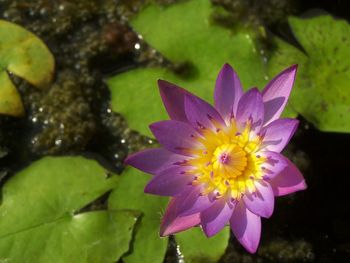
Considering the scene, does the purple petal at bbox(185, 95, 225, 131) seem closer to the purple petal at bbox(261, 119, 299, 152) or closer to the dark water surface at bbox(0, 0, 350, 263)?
the purple petal at bbox(261, 119, 299, 152)

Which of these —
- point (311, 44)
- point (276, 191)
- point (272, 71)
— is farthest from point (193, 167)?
point (311, 44)

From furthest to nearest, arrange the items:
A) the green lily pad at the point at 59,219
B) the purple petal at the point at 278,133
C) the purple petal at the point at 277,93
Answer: the green lily pad at the point at 59,219 → the purple petal at the point at 277,93 → the purple petal at the point at 278,133

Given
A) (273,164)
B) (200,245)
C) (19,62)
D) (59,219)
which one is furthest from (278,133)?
(19,62)

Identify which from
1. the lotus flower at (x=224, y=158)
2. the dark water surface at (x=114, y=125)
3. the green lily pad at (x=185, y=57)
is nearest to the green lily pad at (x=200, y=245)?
the dark water surface at (x=114, y=125)

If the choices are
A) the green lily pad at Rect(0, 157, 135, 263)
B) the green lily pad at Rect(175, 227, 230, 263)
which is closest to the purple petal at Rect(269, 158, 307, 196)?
the green lily pad at Rect(175, 227, 230, 263)

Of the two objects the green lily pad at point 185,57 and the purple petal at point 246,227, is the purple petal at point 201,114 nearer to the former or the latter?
the purple petal at point 246,227

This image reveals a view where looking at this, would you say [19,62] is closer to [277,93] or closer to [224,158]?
[224,158]
